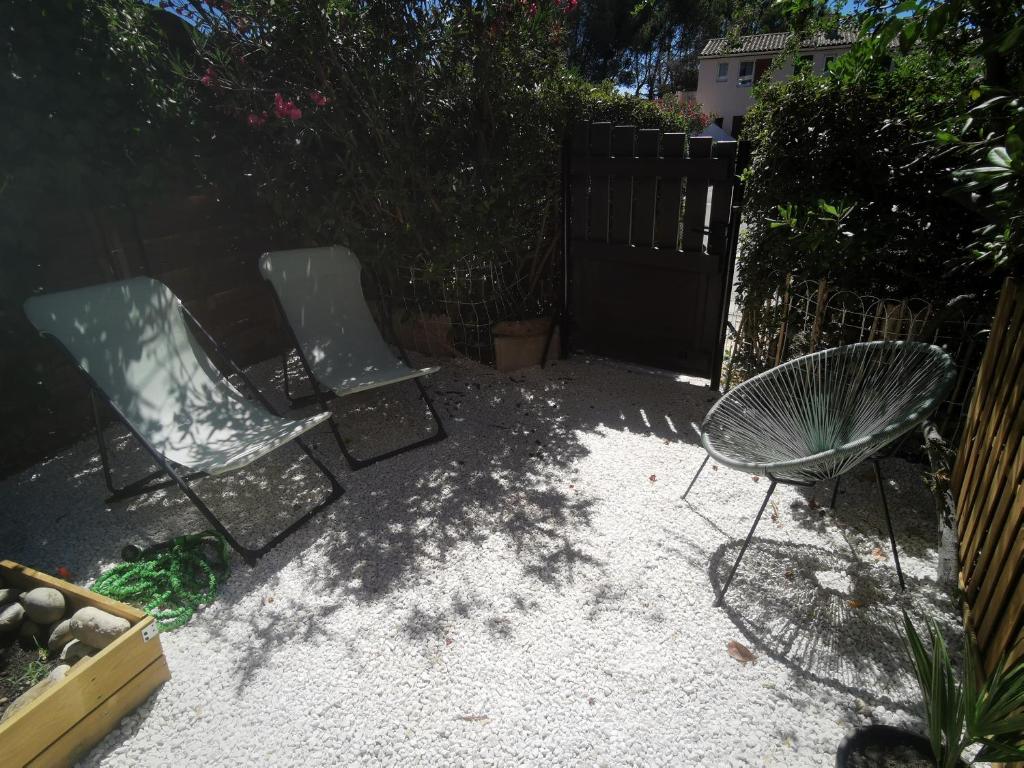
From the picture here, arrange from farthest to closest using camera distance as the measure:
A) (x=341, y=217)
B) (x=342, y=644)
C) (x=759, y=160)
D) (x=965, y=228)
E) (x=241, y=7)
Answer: (x=341, y=217), (x=241, y=7), (x=759, y=160), (x=965, y=228), (x=342, y=644)

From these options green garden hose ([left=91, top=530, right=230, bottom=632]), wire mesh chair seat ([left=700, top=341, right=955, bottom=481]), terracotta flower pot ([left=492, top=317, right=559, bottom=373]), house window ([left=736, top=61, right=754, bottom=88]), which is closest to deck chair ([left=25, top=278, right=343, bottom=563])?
green garden hose ([left=91, top=530, right=230, bottom=632])

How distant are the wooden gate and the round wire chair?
1.33m

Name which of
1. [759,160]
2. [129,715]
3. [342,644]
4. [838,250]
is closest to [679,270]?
[759,160]

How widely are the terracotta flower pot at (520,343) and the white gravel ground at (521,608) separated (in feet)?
3.82

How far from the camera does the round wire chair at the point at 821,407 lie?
7.41ft

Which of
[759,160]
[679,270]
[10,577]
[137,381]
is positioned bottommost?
[10,577]

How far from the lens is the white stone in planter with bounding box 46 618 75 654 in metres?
2.08

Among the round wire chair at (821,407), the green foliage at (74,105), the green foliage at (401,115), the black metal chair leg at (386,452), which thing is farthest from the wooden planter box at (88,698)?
the green foliage at (401,115)

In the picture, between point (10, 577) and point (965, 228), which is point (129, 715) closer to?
point (10, 577)

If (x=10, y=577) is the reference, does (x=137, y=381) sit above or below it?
above

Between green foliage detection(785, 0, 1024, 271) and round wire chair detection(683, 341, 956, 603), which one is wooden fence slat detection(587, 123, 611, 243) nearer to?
green foliage detection(785, 0, 1024, 271)

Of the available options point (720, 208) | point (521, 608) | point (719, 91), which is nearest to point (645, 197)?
point (720, 208)

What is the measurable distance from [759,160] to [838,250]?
0.84 meters

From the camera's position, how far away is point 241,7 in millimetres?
3740
